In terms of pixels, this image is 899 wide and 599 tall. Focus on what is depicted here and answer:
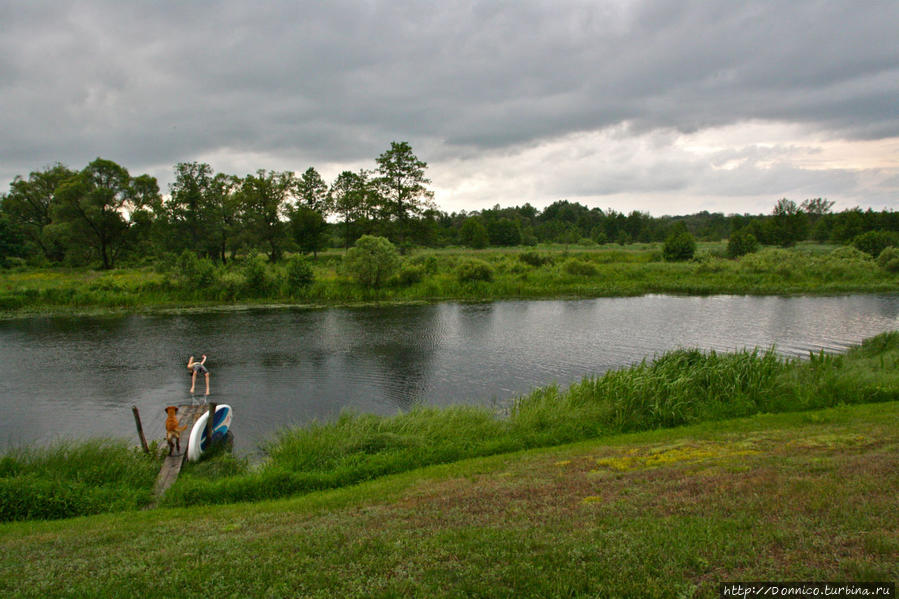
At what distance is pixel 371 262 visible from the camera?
152 feet

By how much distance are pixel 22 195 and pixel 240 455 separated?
239 feet

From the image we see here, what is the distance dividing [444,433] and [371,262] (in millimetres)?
34248

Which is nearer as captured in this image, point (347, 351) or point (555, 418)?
point (555, 418)

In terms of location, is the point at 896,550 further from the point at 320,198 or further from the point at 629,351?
the point at 320,198

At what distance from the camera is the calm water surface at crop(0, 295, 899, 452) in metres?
18.1

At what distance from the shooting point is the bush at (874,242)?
59844 mm

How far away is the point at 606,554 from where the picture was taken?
5578 mm

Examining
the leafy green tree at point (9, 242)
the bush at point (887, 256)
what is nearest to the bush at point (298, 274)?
the leafy green tree at point (9, 242)

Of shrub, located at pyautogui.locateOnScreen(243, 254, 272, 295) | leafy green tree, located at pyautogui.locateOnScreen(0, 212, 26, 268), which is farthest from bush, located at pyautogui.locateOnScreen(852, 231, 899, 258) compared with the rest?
leafy green tree, located at pyautogui.locateOnScreen(0, 212, 26, 268)

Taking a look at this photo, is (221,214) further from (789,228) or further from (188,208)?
(789,228)

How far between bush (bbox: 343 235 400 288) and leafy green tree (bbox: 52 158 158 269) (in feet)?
89.6

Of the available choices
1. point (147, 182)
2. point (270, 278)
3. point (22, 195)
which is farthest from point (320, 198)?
point (22, 195)

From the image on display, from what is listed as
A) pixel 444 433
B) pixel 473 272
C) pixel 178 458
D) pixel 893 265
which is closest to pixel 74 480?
pixel 178 458

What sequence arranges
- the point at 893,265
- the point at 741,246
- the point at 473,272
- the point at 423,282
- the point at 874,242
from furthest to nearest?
the point at 741,246 → the point at 874,242 → the point at 893,265 → the point at 473,272 → the point at 423,282
